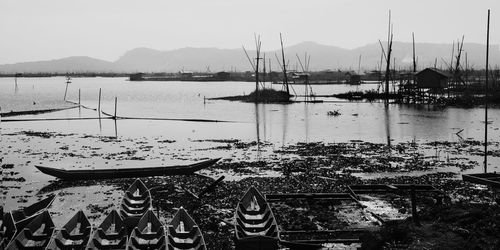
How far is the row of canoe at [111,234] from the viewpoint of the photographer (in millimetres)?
11578

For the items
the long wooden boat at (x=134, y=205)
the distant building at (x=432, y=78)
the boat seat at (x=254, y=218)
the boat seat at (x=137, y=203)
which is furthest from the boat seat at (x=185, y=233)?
the distant building at (x=432, y=78)

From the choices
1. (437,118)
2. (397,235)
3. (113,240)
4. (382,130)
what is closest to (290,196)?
(397,235)

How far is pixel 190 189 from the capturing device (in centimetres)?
1962

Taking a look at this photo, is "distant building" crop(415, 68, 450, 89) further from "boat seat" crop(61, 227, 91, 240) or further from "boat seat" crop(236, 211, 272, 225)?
"boat seat" crop(61, 227, 91, 240)

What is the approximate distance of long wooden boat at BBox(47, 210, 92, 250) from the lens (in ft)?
38.1

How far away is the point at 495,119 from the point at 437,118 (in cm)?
548

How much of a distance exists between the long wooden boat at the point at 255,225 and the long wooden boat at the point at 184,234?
97cm

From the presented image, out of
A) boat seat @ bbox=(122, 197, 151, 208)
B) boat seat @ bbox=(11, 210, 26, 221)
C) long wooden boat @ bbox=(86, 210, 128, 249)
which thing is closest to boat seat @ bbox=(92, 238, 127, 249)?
long wooden boat @ bbox=(86, 210, 128, 249)

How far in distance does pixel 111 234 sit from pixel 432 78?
61.4m

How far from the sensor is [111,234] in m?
12.5

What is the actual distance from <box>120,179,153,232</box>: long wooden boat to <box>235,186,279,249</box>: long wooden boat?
3.02m

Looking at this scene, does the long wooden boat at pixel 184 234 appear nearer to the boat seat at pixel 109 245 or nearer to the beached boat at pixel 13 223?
the boat seat at pixel 109 245

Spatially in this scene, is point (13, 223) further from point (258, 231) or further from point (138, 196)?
point (258, 231)

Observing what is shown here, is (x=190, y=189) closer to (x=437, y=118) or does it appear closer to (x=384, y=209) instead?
(x=384, y=209)
